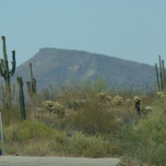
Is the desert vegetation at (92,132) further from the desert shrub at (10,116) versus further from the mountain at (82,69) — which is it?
the mountain at (82,69)

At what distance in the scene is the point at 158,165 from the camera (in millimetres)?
16281

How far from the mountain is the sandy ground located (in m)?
150

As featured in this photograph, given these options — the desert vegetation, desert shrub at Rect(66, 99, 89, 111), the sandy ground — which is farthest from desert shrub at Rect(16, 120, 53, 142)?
desert shrub at Rect(66, 99, 89, 111)

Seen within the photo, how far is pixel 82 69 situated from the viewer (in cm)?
18338

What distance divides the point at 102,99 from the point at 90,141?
21626 mm

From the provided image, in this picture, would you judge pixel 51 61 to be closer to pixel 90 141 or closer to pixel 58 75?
pixel 58 75

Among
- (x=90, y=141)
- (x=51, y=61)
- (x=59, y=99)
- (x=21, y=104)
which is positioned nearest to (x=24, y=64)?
(x=51, y=61)

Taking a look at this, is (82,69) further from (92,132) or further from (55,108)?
(92,132)

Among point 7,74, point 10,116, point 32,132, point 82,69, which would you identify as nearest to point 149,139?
point 32,132

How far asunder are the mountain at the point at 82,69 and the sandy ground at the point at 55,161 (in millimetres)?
150389

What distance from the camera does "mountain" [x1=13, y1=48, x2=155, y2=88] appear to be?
172750 mm

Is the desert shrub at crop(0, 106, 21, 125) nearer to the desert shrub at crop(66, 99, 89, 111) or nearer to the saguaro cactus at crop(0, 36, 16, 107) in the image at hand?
the saguaro cactus at crop(0, 36, 16, 107)

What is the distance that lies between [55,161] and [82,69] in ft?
548

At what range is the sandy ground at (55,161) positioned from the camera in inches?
623
